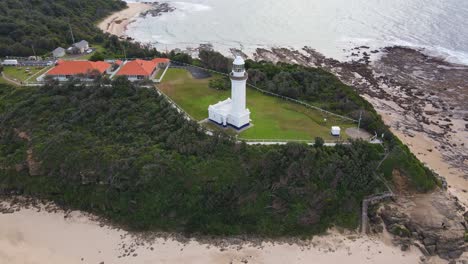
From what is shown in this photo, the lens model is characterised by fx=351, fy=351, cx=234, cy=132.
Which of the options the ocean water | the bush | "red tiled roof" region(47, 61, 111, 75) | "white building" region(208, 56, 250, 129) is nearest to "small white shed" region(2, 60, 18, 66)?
"red tiled roof" region(47, 61, 111, 75)

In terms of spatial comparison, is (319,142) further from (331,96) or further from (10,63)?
(10,63)

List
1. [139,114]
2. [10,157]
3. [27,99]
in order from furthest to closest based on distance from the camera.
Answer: [27,99] < [139,114] < [10,157]

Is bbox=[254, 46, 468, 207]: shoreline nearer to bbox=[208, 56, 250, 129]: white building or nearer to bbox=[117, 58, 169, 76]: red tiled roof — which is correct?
bbox=[208, 56, 250, 129]: white building

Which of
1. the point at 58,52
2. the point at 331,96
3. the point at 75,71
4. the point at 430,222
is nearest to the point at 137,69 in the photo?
the point at 75,71

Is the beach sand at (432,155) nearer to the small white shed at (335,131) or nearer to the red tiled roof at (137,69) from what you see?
the small white shed at (335,131)

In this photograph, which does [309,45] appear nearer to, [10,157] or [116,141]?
[116,141]

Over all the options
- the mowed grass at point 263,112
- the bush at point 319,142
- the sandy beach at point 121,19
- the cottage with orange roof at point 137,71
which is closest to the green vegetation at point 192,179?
the bush at point 319,142

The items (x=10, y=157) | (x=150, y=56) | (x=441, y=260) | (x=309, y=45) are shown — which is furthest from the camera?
(x=309, y=45)

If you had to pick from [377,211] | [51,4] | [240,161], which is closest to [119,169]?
[240,161]
